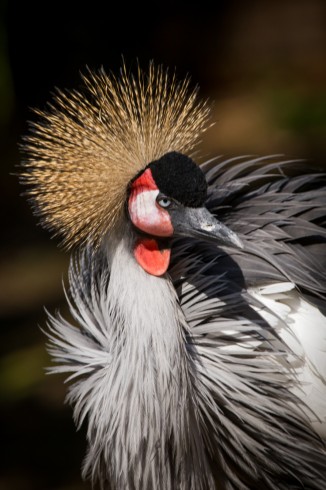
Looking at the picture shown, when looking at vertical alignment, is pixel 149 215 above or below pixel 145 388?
above

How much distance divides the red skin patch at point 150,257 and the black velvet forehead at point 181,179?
136mm

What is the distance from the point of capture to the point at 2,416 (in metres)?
2.78

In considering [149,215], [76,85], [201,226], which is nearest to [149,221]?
[149,215]

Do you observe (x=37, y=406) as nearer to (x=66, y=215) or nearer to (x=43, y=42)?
(x=66, y=215)

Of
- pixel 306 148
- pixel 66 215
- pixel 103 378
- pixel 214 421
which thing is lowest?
pixel 306 148

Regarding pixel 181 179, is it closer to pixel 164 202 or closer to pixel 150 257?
pixel 164 202

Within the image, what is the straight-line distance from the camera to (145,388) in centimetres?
177

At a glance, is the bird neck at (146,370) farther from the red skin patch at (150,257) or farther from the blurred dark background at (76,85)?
the blurred dark background at (76,85)

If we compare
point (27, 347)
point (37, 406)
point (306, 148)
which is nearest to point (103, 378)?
point (37, 406)

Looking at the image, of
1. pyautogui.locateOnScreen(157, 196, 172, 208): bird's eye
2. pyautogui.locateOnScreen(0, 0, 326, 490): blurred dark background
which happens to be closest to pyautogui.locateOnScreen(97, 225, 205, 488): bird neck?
pyautogui.locateOnScreen(157, 196, 172, 208): bird's eye

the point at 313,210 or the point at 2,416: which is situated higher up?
the point at 313,210

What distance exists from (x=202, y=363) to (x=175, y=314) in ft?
0.51

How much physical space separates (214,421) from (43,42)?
3081 mm

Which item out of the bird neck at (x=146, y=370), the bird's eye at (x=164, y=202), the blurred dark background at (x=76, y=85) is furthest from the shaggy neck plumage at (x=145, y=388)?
the blurred dark background at (x=76, y=85)
